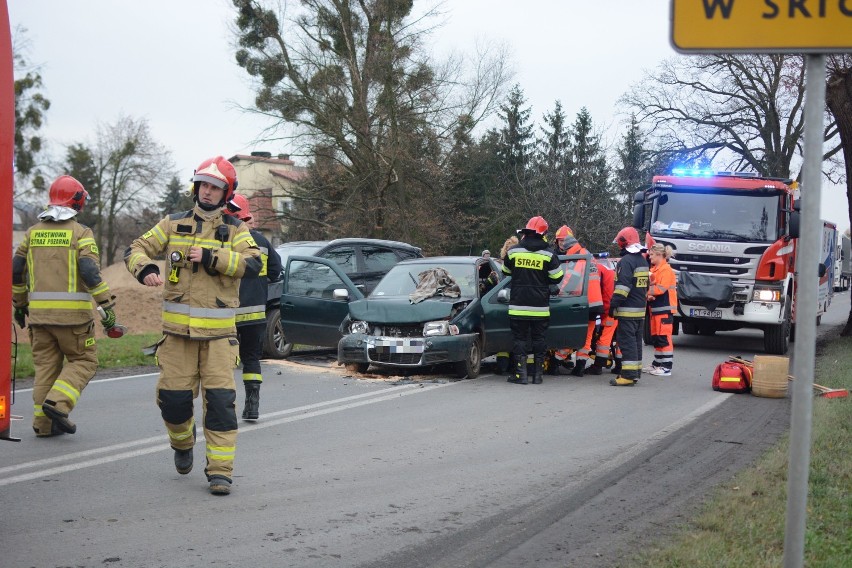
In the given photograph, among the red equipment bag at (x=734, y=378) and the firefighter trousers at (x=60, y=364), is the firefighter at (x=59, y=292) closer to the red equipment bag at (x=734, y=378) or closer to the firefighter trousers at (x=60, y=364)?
the firefighter trousers at (x=60, y=364)

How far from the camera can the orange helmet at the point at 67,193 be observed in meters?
7.20

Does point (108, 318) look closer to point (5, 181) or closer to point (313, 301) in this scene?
point (5, 181)

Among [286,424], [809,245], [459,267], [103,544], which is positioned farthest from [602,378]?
[809,245]

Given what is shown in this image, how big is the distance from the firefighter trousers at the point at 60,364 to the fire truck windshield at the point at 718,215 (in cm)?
1233

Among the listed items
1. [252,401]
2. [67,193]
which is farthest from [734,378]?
[67,193]

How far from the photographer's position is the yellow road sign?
10.4 ft

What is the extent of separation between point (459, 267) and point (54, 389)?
6648mm

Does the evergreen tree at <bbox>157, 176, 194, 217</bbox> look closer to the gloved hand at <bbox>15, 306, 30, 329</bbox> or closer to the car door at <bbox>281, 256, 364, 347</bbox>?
the car door at <bbox>281, 256, 364, 347</bbox>

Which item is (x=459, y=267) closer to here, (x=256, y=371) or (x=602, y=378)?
(x=602, y=378)

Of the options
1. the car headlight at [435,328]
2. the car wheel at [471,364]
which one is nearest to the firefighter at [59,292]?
the car headlight at [435,328]

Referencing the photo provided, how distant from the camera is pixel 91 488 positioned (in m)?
6.05

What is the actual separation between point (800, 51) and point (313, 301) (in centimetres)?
1042

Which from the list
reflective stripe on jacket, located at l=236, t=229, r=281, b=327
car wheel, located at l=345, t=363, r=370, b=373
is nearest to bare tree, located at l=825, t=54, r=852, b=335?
car wheel, located at l=345, t=363, r=370, b=373

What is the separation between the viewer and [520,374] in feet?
39.2
